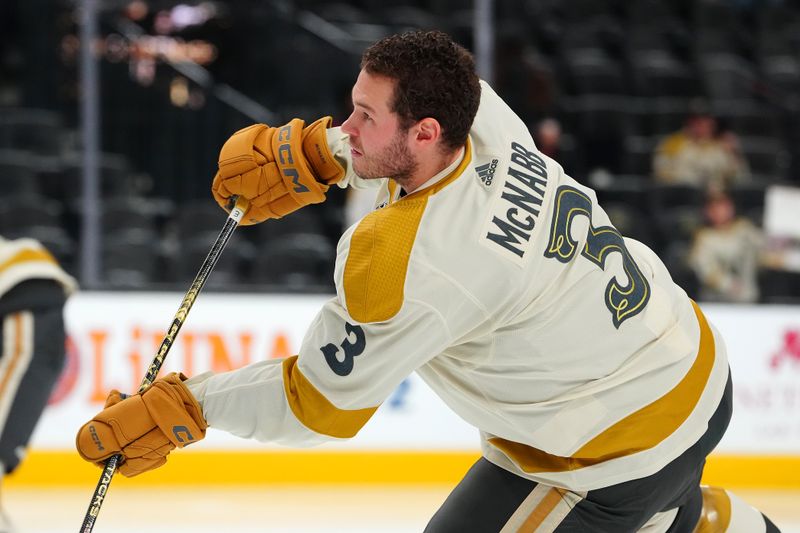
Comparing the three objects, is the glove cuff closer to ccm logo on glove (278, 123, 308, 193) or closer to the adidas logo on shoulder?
ccm logo on glove (278, 123, 308, 193)

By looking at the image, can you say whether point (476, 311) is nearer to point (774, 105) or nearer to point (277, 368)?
point (277, 368)

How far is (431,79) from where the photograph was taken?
210 cm

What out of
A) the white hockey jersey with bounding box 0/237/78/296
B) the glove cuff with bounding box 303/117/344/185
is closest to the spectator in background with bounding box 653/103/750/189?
the white hockey jersey with bounding box 0/237/78/296

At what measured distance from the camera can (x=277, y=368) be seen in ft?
7.25

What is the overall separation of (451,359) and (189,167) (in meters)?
5.10

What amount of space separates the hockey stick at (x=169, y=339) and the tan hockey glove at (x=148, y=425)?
0.21 ft

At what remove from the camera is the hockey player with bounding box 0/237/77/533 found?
12.7ft

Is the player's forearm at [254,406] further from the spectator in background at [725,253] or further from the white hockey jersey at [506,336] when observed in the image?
the spectator in background at [725,253]

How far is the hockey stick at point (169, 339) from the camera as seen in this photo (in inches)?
91.6

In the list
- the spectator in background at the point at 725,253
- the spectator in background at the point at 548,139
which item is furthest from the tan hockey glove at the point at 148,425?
the spectator in background at the point at 548,139

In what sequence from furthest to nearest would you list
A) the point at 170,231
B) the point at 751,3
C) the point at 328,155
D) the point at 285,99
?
the point at 751,3, the point at 285,99, the point at 170,231, the point at 328,155

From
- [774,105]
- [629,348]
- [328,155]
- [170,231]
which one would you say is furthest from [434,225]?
[774,105]

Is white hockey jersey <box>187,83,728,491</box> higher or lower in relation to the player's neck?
lower

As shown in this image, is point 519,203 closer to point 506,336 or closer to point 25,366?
point 506,336
